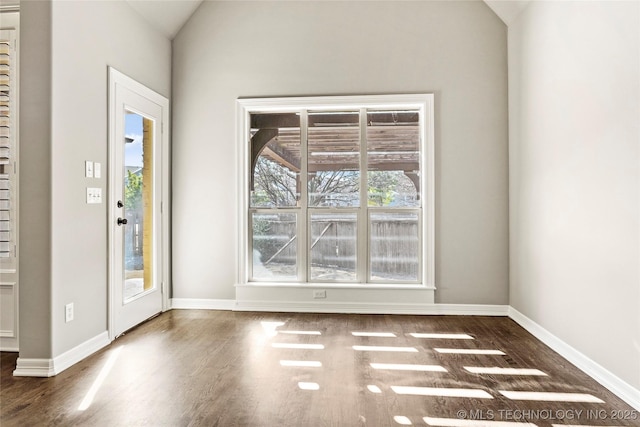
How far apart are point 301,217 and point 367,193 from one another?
0.76 m

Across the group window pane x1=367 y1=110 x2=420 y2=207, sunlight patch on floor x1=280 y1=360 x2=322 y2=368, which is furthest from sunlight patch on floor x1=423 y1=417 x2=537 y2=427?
window pane x1=367 y1=110 x2=420 y2=207

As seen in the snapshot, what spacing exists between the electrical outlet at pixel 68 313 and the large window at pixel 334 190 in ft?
6.12

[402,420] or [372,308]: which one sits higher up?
[372,308]

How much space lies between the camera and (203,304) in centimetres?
466

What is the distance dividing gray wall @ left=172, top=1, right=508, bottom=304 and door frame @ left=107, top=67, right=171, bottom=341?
0.14 metres

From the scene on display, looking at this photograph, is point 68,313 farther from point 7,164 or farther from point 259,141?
point 259,141

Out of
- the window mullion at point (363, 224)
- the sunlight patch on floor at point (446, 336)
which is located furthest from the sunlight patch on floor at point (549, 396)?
the window mullion at point (363, 224)

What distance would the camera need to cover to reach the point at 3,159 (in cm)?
328

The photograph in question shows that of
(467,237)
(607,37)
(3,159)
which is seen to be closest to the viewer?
(607,37)

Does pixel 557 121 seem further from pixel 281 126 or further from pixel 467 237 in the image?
pixel 281 126

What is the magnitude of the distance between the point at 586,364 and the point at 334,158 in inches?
114

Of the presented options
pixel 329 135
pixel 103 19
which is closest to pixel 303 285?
pixel 329 135

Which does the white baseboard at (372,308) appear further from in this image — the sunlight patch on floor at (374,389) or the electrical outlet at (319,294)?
the sunlight patch on floor at (374,389)

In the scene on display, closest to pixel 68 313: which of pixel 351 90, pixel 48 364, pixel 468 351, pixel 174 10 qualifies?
pixel 48 364
